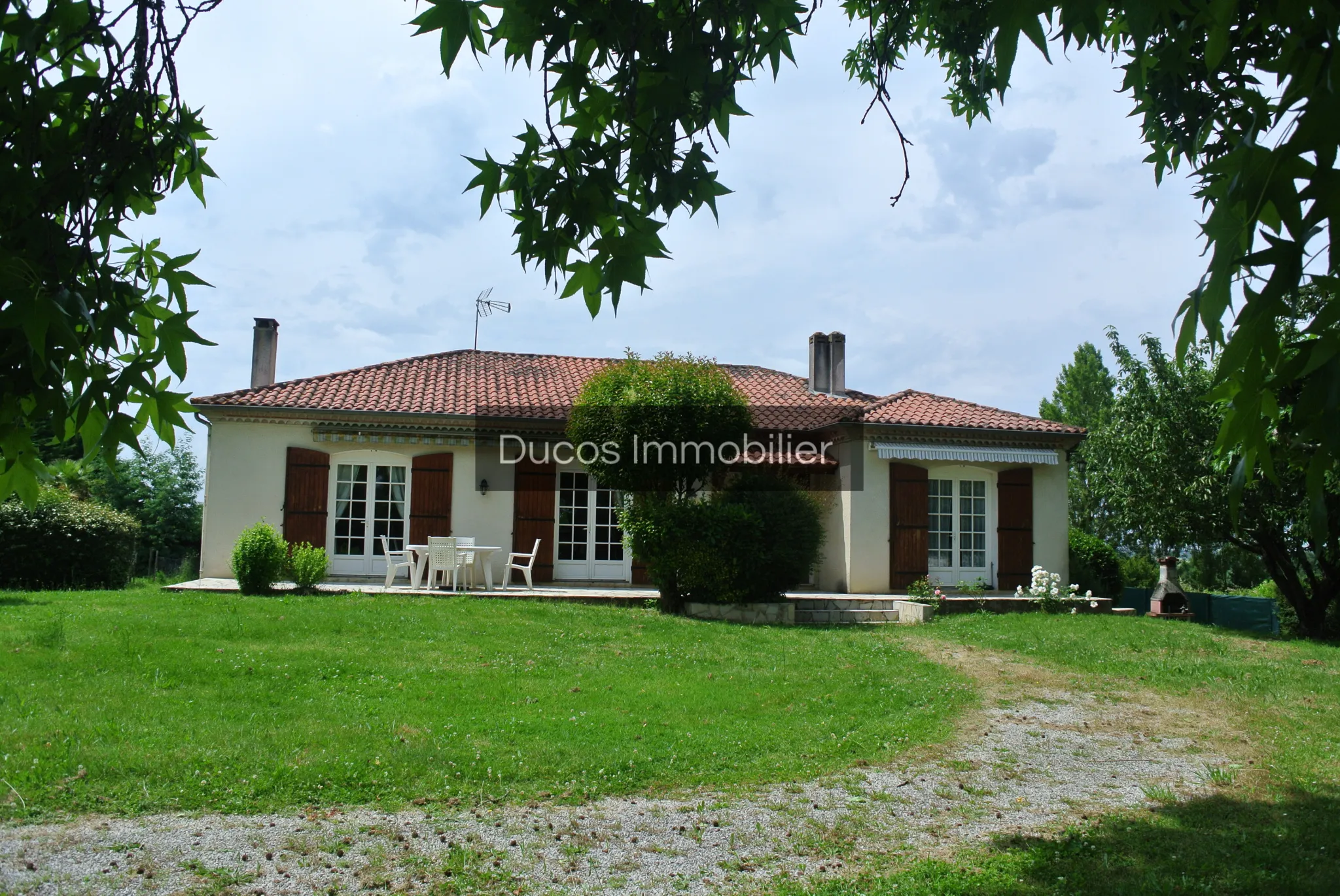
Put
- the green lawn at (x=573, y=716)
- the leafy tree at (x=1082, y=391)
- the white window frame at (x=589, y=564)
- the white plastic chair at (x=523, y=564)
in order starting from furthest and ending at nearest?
the leafy tree at (x=1082, y=391) → the white window frame at (x=589, y=564) → the white plastic chair at (x=523, y=564) → the green lawn at (x=573, y=716)

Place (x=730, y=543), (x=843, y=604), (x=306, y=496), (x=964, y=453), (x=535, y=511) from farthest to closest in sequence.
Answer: (x=964, y=453) → (x=535, y=511) → (x=306, y=496) → (x=843, y=604) → (x=730, y=543)

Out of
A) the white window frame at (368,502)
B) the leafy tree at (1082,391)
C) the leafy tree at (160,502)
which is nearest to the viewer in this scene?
the white window frame at (368,502)

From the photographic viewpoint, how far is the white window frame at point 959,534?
53.6 feet

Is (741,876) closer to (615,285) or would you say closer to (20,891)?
(615,285)

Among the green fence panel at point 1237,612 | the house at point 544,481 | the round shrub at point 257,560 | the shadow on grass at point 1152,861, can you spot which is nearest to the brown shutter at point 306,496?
the house at point 544,481

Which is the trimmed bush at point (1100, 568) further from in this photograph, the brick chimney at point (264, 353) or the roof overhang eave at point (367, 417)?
the brick chimney at point (264, 353)

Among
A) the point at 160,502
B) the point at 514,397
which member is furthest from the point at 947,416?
the point at 160,502

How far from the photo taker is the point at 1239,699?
26.8ft

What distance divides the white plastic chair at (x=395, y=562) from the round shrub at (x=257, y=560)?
5.53 feet

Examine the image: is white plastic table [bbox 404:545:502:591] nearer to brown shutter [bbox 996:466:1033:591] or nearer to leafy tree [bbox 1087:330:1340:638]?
brown shutter [bbox 996:466:1033:591]

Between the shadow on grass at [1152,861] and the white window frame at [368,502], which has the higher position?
the white window frame at [368,502]

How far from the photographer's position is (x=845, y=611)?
1384 centimetres

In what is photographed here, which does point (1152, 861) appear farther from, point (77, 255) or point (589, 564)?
point (589, 564)

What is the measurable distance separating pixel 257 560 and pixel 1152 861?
12.0 meters
